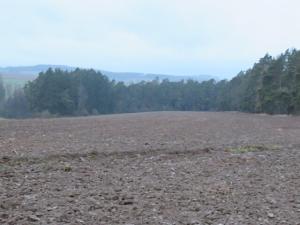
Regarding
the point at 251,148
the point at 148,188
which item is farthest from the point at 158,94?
the point at 148,188

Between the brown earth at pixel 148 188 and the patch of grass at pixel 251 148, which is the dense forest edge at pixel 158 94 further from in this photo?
the brown earth at pixel 148 188

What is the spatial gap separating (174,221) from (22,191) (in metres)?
2.61

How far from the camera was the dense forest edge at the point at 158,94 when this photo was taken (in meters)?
54.2

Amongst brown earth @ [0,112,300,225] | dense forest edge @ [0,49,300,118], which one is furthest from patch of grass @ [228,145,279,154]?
dense forest edge @ [0,49,300,118]

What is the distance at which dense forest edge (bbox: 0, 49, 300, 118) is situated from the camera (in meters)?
54.2

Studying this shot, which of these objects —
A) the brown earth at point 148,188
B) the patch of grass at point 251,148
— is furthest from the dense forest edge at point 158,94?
the brown earth at point 148,188

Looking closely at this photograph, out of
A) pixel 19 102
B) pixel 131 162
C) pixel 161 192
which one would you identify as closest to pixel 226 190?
pixel 161 192

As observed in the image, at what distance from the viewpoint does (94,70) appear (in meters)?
75.6

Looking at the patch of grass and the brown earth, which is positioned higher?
the brown earth

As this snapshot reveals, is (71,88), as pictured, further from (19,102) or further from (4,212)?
(4,212)

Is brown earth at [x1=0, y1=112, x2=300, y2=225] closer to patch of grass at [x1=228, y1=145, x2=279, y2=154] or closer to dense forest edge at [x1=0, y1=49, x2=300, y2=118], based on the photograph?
patch of grass at [x1=228, y1=145, x2=279, y2=154]

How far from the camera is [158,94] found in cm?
8281

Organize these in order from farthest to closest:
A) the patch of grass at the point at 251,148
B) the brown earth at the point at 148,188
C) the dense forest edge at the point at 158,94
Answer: the dense forest edge at the point at 158,94 → the patch of grass at the point at 251,148 → the brown earth at the point at 148,188

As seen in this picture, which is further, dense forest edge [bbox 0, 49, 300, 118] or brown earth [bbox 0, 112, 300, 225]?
dense forest edge [bbox 0, 49, 300, 118]
